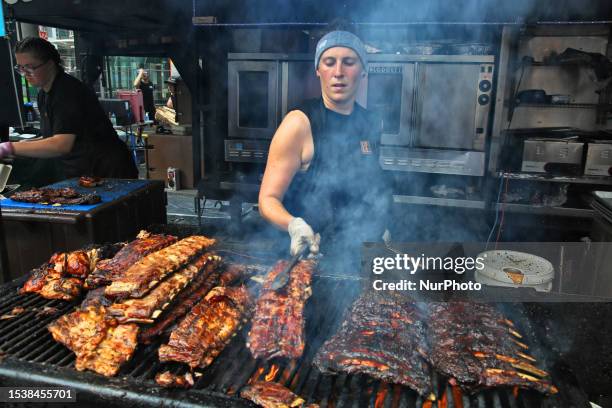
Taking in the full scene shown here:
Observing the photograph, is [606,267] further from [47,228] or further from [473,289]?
[47,228]

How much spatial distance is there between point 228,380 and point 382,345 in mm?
675

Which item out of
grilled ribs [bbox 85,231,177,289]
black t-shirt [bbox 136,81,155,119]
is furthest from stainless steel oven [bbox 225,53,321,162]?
black t-shirt [bbox 136,81,155,119]

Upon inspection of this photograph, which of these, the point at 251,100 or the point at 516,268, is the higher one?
the point at 251,100

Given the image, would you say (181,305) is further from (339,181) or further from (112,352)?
(339,181)

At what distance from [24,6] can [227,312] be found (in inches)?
234

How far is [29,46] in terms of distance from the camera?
4.53 metres

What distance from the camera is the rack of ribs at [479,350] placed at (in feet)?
5.68

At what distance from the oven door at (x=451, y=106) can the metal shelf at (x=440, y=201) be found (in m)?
0.68

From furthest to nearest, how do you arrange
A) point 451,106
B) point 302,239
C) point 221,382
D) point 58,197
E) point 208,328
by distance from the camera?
point 451,106 < point 58,197 < point 302,239 < point 208,328 < point 221,382

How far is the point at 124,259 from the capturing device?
8.52 ft

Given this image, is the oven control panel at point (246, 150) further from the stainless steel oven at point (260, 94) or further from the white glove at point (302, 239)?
the white glove at point (302, 239)

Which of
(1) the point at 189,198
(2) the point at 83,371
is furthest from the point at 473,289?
(1) the point at 189,198

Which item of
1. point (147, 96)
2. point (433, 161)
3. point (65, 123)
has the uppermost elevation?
point (147, 96)

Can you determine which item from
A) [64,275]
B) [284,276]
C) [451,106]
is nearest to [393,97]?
[451,106]
